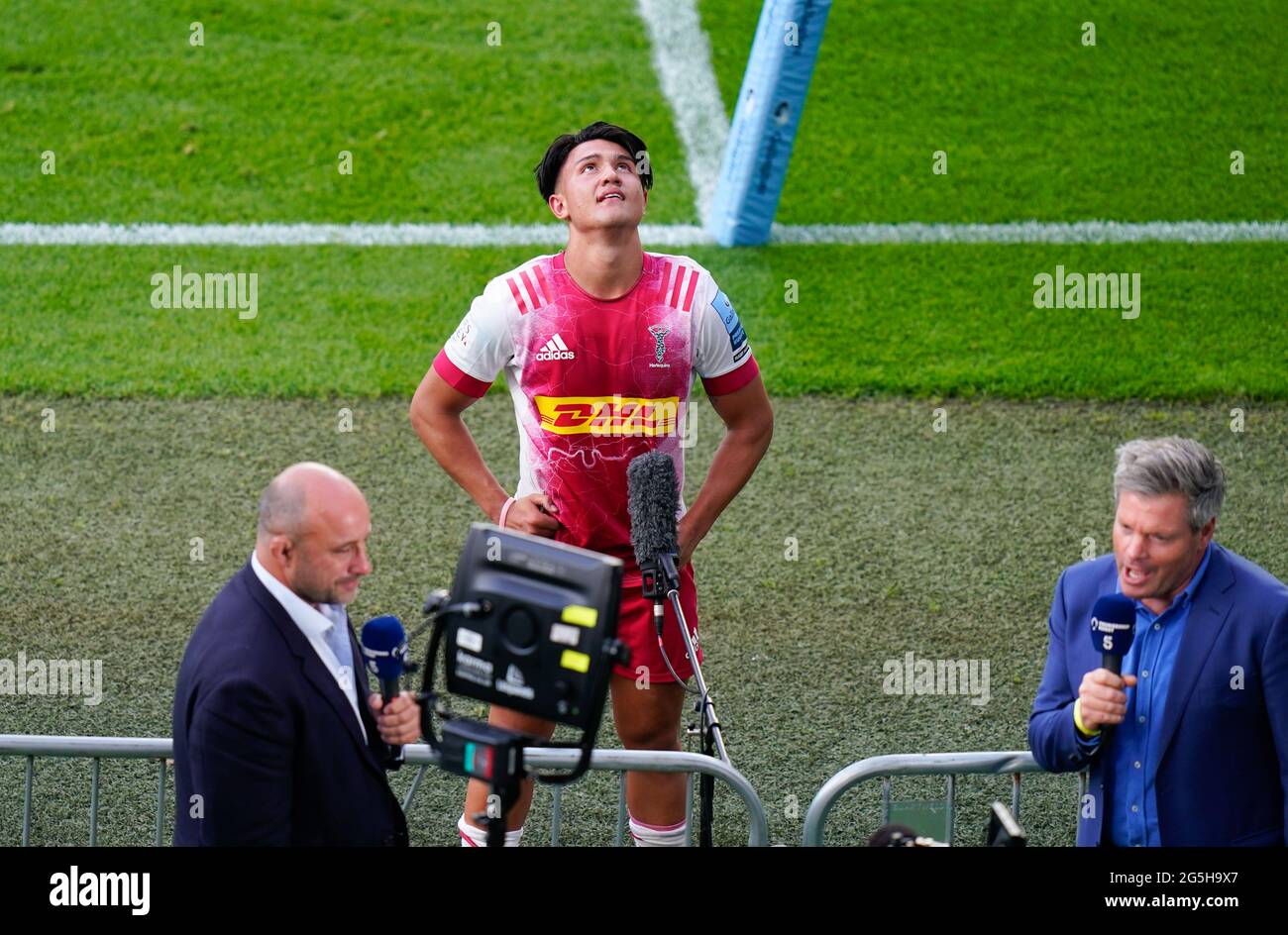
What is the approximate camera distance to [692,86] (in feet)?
38.8

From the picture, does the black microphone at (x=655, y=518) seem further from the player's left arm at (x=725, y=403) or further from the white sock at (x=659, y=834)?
the white sock at (x=659, y=834)

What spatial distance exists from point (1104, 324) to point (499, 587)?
6.93 m

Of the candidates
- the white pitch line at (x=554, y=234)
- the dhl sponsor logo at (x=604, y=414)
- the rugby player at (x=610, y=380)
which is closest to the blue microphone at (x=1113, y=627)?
the rugby player at (x=610, y=380)

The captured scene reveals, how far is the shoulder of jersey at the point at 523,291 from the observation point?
15.0 ft

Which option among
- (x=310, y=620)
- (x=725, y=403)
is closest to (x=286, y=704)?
(x=310, y=620)

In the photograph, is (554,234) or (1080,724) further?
(554,234)

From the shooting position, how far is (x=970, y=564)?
22.9 ft

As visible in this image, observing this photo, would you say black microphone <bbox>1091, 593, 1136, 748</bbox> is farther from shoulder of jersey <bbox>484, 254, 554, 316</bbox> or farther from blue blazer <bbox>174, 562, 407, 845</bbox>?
shoulder of jersey <bbox>484, 254, 554, 316</bbox>

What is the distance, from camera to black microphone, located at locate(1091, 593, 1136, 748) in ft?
11.3

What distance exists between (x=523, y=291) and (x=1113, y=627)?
6.60 feet

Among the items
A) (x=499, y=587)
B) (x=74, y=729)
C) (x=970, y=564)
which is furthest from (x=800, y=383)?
(x=499, y=587)

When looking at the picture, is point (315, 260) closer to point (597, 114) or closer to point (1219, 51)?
point (597, 114)

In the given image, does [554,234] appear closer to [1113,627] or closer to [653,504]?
[653,504]
